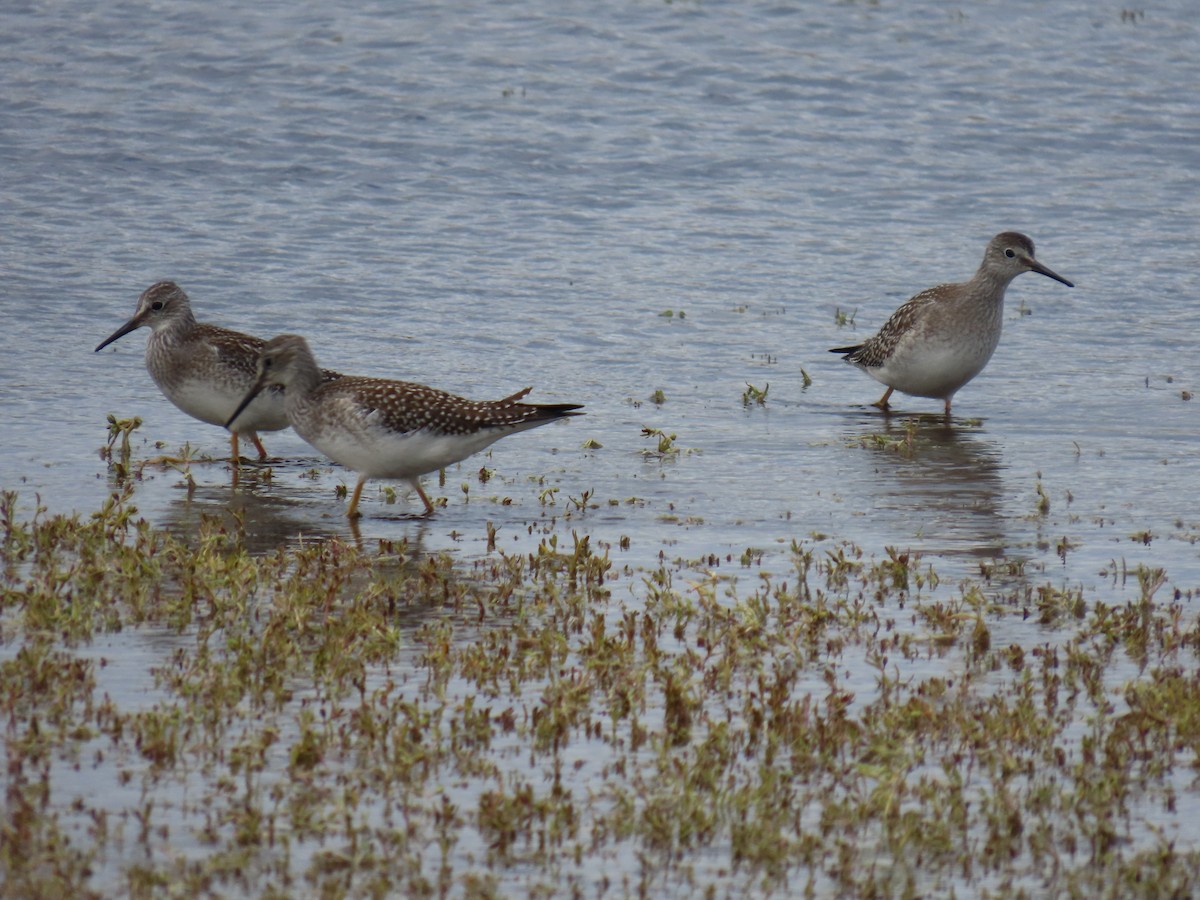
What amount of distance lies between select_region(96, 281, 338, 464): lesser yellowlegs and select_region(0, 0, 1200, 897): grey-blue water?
422mm

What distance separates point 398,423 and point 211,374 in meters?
2.15

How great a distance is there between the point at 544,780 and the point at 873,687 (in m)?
1.74

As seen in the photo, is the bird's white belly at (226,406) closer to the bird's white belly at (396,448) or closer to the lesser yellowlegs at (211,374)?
the lesser yellowlegs at (211,374)

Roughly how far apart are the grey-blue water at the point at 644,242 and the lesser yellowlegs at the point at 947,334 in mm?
356

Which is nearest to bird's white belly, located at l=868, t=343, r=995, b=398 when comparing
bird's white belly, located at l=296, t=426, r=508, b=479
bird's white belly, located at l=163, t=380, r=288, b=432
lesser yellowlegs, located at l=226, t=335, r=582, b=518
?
lesser yellowlegs, located at l=226, t=335, r=582, b=518

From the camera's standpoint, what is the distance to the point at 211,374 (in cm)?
1202

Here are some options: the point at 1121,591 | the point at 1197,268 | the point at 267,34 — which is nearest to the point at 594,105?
the point at 267,34

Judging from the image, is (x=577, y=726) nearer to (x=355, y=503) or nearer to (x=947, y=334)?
(x=355, y=503)

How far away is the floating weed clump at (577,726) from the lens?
18.7 ft

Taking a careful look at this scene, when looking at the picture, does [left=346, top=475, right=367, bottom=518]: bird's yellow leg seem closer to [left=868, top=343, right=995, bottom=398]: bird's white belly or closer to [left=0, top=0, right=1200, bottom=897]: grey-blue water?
[left=0, top=0, right=1200, bottom=897]: grey-blue water

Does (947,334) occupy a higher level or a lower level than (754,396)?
higher

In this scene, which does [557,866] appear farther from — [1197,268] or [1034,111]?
[1034,111]

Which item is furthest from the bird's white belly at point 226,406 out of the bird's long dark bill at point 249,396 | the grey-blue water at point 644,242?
the grey-blue water at point 644,242

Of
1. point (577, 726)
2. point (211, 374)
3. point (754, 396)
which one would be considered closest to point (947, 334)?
point (754, 396)
